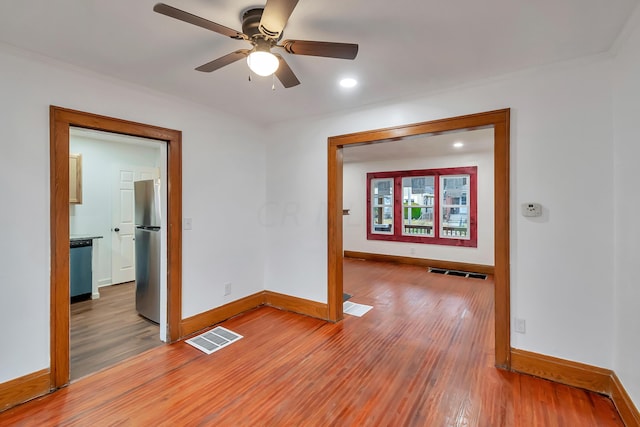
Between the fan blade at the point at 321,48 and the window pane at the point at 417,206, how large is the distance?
5522 mm

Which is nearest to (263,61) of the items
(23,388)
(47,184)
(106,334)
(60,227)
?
(47,184)

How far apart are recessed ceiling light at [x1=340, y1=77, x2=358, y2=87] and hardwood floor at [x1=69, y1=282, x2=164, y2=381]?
3080mm

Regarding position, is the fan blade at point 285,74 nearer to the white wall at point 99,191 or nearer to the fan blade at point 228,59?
the fan blade at point 228,59

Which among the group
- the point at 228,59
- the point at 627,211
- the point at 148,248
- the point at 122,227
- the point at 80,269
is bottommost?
the point at 80,269

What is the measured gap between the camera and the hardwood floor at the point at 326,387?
192cm

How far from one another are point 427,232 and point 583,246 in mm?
4516

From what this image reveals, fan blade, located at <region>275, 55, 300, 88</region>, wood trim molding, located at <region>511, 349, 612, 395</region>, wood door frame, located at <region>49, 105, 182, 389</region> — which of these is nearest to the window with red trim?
wood trim molding, located at <region>511, 349, 612, 395</region>

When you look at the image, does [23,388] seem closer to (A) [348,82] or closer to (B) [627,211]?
(A) [348,82]

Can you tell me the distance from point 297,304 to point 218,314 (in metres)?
0.96

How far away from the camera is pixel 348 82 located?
103 inches

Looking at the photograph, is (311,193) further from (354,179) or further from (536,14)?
(354,179)

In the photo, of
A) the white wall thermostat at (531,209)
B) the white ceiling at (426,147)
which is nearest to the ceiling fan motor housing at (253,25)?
the white wall thermostat at (531,209)

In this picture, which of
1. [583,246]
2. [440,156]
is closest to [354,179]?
[440,156]

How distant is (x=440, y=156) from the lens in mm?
6430
